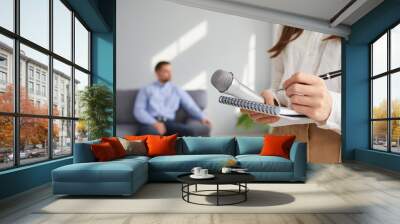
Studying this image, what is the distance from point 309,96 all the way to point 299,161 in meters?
4.30

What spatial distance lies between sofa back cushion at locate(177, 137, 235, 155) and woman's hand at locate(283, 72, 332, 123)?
4743 mm

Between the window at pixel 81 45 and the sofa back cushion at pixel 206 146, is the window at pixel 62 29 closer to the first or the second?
the window at pixel 81 45

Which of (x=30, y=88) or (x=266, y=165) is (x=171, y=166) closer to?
(x=266, y=165)

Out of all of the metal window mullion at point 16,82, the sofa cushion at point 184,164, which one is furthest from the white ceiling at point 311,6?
the metal window mullion at point 16,82

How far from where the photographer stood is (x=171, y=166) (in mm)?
4941

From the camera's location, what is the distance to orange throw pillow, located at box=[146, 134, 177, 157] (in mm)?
5535

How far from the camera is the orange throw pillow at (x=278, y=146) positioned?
5297mm

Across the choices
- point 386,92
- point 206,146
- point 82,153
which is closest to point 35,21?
point 82,153

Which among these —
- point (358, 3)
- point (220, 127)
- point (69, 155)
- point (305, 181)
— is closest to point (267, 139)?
point (305, 181)

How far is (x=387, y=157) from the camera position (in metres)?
6.40

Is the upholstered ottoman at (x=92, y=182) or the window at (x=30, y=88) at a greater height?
the window at (x=30, y=88)

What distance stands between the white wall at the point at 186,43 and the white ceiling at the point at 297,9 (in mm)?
868

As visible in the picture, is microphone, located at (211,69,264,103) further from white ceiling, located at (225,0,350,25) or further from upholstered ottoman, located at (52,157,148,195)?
white ceiling, located at (225,0,350,25)

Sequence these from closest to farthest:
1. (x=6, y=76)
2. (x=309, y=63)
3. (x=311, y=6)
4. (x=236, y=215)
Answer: (x=236, y=215), (x=6, y=76), (x=311, y=6), (x=309, y=63)
